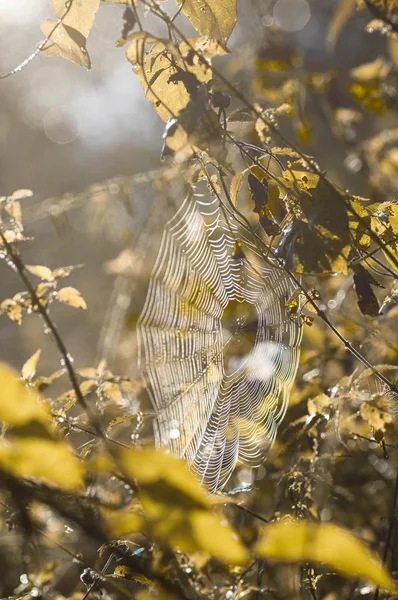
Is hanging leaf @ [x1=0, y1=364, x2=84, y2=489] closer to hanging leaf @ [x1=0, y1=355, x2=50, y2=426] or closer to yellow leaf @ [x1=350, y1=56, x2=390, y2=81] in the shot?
hanging leaf @ [x1=0, y1=355, x2=50, y2=426]

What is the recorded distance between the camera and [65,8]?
1058 millimetres

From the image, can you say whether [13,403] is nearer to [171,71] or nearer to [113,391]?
[171,71]

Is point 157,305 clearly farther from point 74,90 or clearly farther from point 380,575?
point 74,90

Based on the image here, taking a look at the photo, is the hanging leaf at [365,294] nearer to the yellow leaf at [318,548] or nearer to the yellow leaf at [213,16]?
the yellow leaf at [213,16]

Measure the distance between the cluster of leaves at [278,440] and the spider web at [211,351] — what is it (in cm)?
13

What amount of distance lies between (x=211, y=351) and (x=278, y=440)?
0.67 meters

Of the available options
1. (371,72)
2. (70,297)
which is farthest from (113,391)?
(371,72)

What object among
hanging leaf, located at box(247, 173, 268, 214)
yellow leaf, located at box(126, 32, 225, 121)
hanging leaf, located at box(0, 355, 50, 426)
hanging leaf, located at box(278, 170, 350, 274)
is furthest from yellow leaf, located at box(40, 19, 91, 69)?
hanging leaf, located at box(0, 355, 50, 426)

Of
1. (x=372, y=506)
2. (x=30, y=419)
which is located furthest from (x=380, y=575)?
(x=372, y=506)

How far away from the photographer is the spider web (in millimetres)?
1822

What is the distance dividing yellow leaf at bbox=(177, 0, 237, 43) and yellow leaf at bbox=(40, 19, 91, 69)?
20 cm

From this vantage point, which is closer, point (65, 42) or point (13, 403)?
point (13, 403)

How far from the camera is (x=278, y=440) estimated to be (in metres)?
1.72

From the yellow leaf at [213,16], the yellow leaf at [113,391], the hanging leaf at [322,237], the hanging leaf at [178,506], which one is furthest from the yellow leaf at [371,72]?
the hanging leaf at [178,506]
